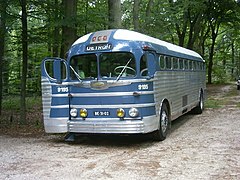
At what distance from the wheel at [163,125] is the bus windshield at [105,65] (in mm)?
1589

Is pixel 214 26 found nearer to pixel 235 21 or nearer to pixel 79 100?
pixel 235 21

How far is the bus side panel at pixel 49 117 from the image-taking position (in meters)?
8.88

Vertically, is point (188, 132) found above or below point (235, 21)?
below

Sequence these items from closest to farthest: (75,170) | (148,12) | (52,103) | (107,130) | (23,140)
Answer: (75,170), (107,130), (52,103), (23,140), (148,12)

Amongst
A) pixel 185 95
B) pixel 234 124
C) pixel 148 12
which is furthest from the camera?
pixel 148 12

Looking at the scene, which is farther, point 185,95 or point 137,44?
point 185,95

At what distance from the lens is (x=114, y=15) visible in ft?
41.1

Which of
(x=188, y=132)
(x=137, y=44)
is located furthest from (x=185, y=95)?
(x=137, y=44)

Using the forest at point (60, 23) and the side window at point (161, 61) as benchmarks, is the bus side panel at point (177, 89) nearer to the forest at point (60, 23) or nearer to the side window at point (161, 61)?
the side window at point (161, 61)

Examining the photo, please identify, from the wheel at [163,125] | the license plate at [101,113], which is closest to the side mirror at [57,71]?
the license plate at [101,113]

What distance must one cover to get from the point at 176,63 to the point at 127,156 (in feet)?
15.5

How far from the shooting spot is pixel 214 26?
1427 inches

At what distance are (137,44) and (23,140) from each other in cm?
413

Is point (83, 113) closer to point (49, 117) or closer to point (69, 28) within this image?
point (49, 117)
